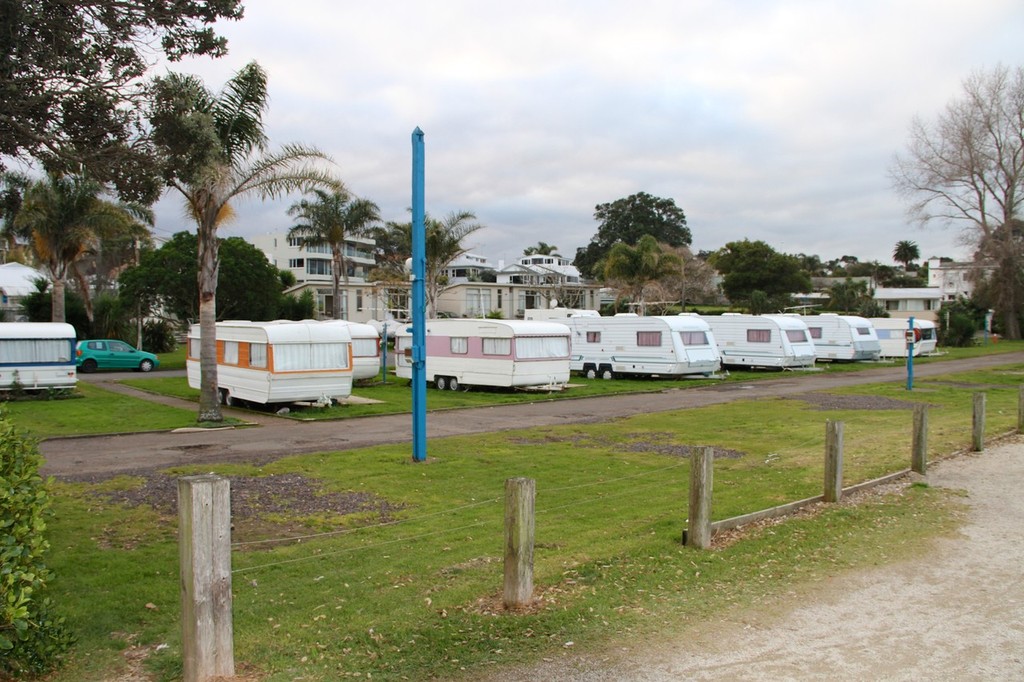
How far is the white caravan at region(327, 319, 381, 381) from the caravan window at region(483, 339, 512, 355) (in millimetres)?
4793

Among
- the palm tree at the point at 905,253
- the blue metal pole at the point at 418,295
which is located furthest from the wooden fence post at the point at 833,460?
the palm tree at the point at 905,253

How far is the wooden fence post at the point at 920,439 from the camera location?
428 inches

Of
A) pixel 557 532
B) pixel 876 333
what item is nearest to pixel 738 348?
pixel 876 333

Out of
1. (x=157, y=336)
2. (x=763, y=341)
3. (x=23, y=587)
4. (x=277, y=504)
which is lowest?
(x=277, y=504)

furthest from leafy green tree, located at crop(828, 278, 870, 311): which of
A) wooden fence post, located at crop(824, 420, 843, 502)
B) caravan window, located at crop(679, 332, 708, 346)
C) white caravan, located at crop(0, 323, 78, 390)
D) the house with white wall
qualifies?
wooden fence post, located at crop(824, 420, 843, 502)

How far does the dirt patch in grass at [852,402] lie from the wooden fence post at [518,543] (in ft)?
56.0

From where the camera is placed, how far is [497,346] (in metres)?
26.1

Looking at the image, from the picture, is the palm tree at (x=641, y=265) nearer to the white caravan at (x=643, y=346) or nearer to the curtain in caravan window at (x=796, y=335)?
the curtain in caravan window at (x=796, y=335)

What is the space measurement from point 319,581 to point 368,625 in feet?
4.02

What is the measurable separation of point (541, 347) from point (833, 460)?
17789 mm

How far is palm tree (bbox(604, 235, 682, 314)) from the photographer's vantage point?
4725cm

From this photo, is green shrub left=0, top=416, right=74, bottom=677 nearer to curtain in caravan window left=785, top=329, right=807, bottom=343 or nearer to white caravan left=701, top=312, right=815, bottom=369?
white caravan left=701, top=312, right=815, bottom=369

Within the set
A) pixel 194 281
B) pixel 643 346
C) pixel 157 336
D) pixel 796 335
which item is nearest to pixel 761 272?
pixel 796 335

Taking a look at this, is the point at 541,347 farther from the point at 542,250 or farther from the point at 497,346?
the point at 542,250
